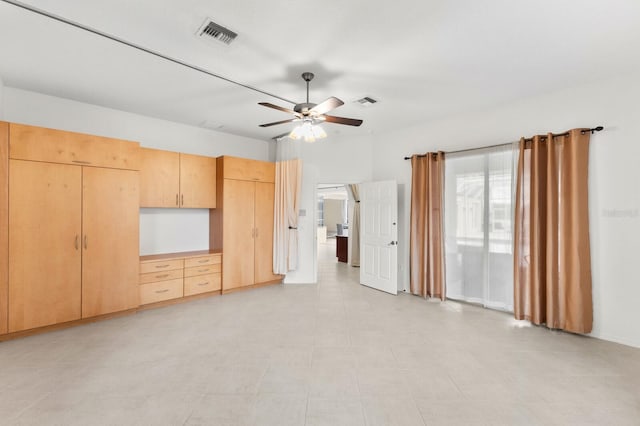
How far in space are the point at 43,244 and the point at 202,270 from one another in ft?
6.19

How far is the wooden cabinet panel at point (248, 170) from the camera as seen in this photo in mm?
4676

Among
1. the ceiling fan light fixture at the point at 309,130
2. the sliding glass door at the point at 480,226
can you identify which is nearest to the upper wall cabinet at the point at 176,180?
the ceiling fan light fixture at the point at 309,130

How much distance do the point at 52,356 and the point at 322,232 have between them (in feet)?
31.1

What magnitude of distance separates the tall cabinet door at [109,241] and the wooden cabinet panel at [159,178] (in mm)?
356

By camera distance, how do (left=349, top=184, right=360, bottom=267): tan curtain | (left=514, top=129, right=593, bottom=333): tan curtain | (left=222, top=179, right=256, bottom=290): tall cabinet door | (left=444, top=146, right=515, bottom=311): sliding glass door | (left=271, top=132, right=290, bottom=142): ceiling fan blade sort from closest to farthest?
(left=514, top=129, right=593, bottom=333): tan curtain
(left=444, top=146, right=515, bottom=311): sliding glass door
(left=222, top=179, right=256, bottom=290): tall cabinet door
(left=271, top=132, right=290, bottom=142): ceiling fan blade
(left=349, top=184, right=360, bottom=267): tan curtain

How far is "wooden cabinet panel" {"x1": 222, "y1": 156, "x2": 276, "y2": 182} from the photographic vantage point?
15.3 ft

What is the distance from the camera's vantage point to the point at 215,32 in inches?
90.4

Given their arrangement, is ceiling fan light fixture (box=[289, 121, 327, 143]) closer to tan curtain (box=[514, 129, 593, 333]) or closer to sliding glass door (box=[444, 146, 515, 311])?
sliding glass door (box=[444, 146, 515, 311])

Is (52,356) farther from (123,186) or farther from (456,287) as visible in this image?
(456,287)

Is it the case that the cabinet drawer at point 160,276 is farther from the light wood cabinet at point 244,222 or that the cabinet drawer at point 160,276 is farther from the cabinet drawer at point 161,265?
the light wood cabinet at point 244,222

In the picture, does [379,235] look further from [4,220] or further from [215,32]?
[4,220]

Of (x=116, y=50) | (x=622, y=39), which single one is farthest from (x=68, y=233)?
(x=622, y=39)

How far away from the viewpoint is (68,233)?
322 centimetres

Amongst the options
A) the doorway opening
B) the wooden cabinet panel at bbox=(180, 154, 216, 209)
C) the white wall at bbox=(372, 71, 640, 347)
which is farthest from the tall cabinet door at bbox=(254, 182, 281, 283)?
the doorway opening
